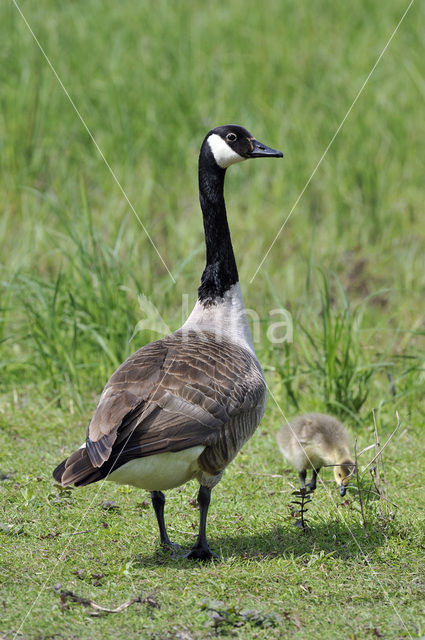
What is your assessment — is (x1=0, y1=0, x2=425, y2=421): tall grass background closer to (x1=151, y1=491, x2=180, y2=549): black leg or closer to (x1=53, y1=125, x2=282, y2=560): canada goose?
(x1=53, y1=125, x2=282, y2=560): canada goose

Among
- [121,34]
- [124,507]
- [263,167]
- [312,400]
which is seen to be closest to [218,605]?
[124,507]

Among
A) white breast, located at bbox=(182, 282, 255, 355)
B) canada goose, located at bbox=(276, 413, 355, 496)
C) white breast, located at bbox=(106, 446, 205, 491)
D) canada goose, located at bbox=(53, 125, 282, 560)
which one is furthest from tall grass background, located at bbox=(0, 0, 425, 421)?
white breast, located at bbox=(106, 446, 205, 491)

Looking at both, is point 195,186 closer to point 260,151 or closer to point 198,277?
point 198,277

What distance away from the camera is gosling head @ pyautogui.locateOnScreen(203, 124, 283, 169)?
550 cm

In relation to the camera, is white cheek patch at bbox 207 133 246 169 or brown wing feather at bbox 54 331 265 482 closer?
brown wing feather at bbox 54 331 265 482

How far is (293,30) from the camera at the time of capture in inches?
483

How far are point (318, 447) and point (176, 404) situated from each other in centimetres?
160

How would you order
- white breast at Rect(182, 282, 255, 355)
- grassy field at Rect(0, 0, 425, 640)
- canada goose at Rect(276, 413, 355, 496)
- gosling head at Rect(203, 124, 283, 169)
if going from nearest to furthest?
grassy field at Rect(0, 0, 425, 640) < white breast at Rect(182, 282, 255, 355) < canada goose at Rect(276, 413, 355, 496) < gosling head at Rect(203, 124, 283, 169)

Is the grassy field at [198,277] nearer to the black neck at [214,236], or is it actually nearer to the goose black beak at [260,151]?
the black neck at [214,236]

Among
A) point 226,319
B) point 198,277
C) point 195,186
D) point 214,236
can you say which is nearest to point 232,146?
point 214,236

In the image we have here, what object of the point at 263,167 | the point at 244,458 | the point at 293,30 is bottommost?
the point at 244,458

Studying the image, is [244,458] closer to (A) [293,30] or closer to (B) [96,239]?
(B) [96,239]

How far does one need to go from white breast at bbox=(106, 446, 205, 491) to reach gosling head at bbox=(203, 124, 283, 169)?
2242 mm

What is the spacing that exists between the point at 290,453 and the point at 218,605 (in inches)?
73.1
